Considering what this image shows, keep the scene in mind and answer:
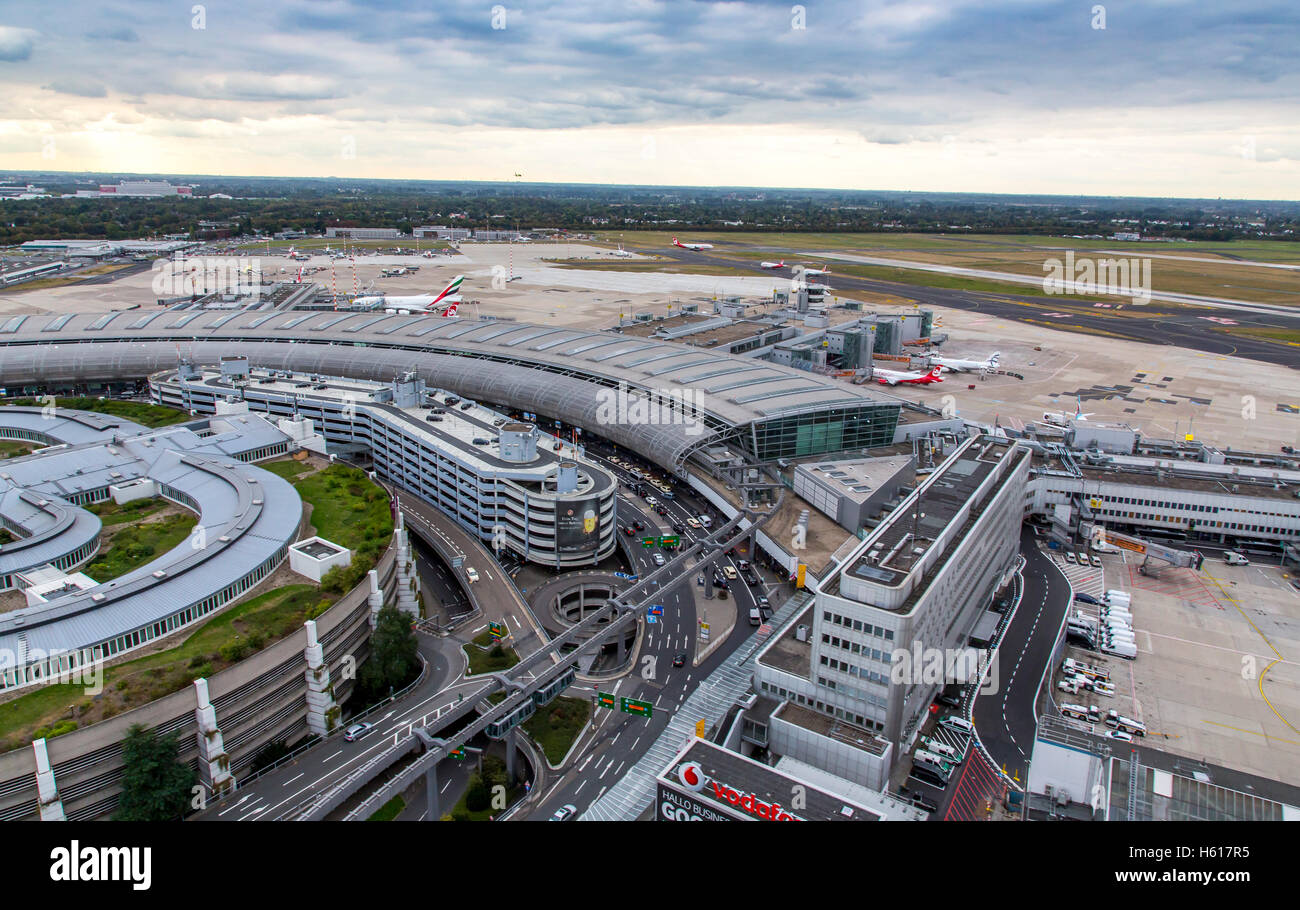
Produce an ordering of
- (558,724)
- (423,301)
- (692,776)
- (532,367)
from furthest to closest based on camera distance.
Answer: (423,301) < (532,367) < (558,724) < (692,776)

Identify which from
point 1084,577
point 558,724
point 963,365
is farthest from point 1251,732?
point 963,365

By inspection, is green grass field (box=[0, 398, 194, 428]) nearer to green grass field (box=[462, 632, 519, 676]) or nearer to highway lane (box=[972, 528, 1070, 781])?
green grass field (box=[462, 632, 519, 676])

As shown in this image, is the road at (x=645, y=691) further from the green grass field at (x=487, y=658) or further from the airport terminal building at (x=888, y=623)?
the airport terminal building at (x=888, y=623)

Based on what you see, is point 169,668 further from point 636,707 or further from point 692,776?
point 692,776

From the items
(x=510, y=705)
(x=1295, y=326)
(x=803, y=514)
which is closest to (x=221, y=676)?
(x=510, y=705)

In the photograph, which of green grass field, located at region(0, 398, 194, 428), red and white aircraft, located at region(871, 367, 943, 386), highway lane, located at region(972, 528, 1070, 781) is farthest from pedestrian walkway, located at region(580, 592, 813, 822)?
red and white aircraft, located at region(871, 367, 943, 386)

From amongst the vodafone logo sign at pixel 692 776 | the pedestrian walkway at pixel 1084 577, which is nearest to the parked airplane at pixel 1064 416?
the pedestrian walkway at pixel 1084 577
